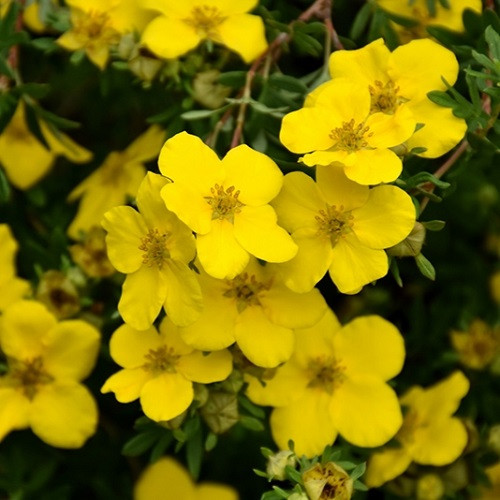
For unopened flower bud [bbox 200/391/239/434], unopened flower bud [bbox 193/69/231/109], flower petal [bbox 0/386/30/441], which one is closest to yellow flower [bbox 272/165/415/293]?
unopened flower bud [bbox 200/391/239/434]

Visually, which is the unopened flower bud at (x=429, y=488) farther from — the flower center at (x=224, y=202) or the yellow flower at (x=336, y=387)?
the flower center at (x=224, y=202)

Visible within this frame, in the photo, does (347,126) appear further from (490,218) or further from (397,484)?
(490,218)

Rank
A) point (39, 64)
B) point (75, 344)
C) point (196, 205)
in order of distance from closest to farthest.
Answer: point (196, 205) < point (75, 344) < point (39, 64)

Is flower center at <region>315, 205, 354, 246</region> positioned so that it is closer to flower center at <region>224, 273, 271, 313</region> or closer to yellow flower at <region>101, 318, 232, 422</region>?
flower center at <region>224, 273, 271, 313</region>

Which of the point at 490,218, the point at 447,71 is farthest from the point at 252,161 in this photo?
the point at 490,218

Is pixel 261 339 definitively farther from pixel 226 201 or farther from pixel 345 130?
pixel 345 130

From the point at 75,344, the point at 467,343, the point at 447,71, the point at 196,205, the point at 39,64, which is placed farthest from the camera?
the point at 39,64

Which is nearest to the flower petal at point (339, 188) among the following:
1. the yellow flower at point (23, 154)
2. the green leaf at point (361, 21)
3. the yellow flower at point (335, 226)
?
the yellow flower at point (335, 226)

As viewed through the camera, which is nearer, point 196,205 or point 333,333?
point 196,205
